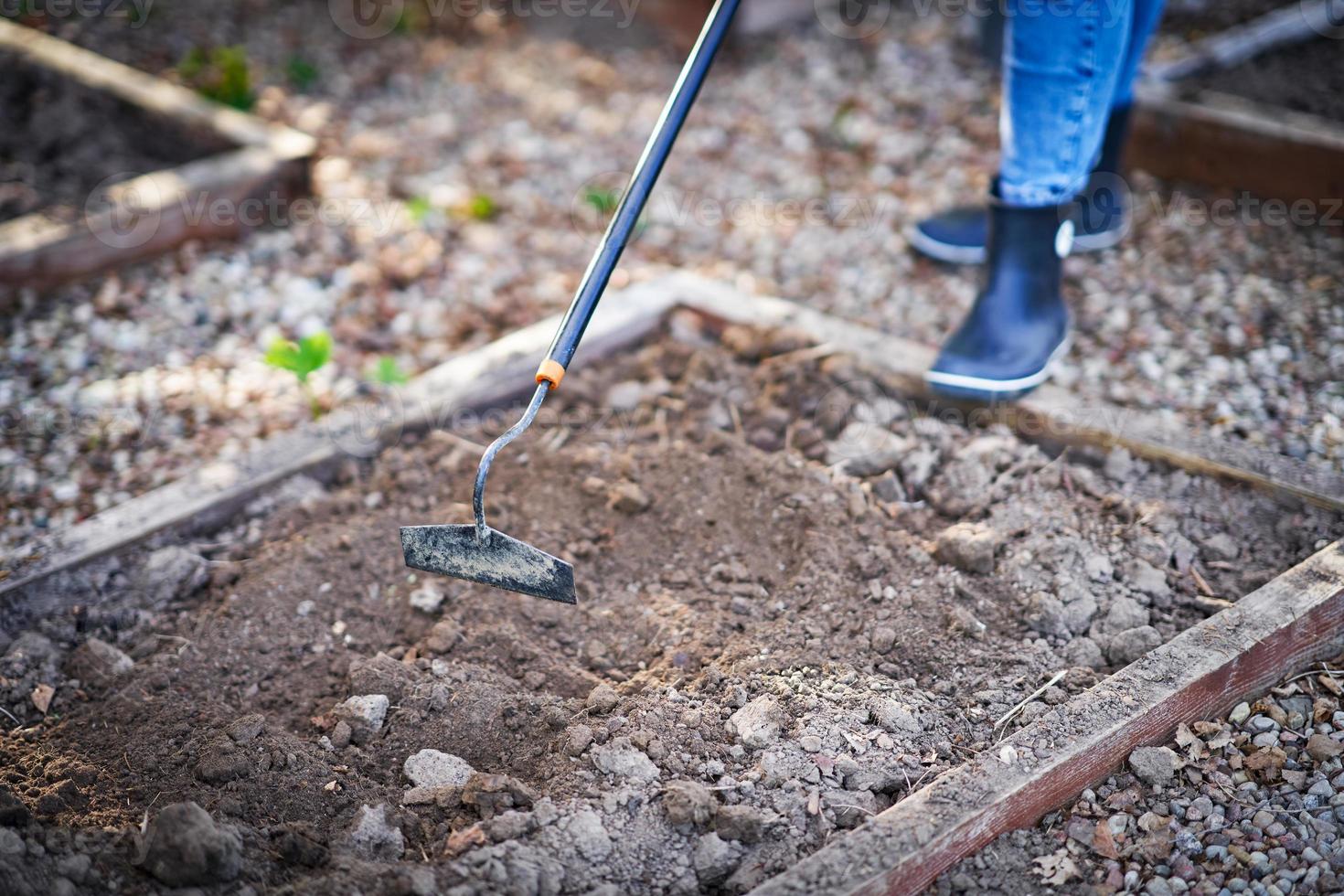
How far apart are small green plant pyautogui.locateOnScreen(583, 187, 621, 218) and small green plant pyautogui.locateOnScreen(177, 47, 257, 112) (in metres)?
1.23

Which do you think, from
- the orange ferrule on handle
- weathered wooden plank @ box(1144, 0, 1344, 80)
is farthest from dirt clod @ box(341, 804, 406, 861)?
weathered wooden plank @ box(1144, 0, 1344, 80)

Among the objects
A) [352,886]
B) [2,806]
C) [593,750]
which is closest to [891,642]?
[593,750]

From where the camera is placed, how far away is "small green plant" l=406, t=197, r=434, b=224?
11.8 feet

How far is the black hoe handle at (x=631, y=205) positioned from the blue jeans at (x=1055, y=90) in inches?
25.8

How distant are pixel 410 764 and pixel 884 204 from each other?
253 centimetres

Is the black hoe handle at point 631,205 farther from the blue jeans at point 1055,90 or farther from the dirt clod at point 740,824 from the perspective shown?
the dirt clod at point 740,824

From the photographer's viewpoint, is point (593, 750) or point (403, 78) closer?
point (593, 750)

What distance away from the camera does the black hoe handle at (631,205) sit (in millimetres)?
2057

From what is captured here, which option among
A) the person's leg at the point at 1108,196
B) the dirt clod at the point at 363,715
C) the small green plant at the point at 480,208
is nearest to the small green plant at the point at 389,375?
the small green plant at the point at 480,208

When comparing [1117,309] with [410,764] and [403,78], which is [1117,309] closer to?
[410,764]

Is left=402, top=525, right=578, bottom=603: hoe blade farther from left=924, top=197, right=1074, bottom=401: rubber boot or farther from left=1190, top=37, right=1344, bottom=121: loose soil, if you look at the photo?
left=1190, top=37, right=1344, bottom=121: loose soil

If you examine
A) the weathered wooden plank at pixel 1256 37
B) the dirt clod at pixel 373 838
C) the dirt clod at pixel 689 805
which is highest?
the weathered wooden plank at pixel 1256 37

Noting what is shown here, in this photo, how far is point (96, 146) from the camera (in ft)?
12.4

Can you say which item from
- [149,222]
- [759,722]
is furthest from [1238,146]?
[149,222]
